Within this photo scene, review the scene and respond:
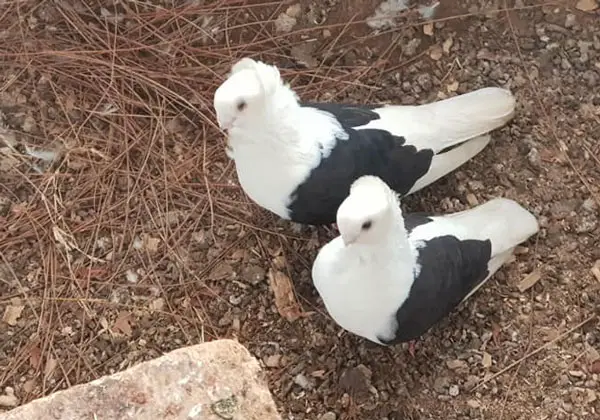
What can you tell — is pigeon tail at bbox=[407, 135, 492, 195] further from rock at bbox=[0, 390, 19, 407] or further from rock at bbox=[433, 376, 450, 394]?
rock at bbox=[0, 390, 19, 407]

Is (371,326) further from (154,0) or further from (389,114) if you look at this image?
(154,0)

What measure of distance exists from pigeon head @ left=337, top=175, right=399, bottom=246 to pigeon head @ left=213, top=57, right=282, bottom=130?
314 millimetres

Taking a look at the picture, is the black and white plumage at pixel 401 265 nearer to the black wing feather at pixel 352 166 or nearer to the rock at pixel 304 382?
the black wing feather at pixel 352 166

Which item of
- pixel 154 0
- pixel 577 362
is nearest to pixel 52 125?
pixel 154 0

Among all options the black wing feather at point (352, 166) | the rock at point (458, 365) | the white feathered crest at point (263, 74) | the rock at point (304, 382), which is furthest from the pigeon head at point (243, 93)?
the rock at point (458, 365)

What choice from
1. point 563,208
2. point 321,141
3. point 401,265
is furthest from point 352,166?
point 563,208

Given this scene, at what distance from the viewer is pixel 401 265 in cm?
211

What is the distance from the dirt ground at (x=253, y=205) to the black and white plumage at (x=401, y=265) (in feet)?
0.66

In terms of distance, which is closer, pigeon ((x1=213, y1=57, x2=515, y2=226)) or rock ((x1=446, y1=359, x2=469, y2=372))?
pigeon ((x1=213, y1=57, x2=515, y2=226))

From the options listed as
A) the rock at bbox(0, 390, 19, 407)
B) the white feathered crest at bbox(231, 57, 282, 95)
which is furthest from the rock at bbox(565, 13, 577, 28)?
the rock at bbox(0, 390, 19, 407)

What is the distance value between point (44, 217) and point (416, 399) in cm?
117

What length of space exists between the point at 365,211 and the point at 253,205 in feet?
2.41

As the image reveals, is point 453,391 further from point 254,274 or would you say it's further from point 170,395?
point 170,395

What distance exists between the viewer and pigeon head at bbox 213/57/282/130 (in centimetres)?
203
